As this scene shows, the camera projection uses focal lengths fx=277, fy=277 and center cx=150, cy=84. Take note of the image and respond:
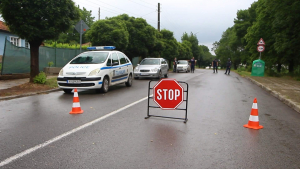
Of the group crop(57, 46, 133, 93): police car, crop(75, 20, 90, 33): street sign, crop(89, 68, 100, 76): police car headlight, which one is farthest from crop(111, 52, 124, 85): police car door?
crop(75, 20, 90, 33): street sign

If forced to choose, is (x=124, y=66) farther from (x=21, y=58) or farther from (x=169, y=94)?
(x=169, y=94)

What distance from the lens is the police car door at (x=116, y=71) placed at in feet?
40.5

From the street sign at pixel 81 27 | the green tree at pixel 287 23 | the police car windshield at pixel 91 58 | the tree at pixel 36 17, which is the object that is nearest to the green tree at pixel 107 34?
the street sign at pixel 81 27

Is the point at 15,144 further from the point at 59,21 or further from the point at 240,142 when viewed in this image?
the point at 59,21

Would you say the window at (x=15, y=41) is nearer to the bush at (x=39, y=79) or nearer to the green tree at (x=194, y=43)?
the bush at (x=39, y=79)

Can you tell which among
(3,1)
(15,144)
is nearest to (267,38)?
(3,1)

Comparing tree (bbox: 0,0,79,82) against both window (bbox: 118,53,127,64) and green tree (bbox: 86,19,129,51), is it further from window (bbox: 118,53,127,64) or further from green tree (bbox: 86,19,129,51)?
green tree (bbox: 86,19,129,51)

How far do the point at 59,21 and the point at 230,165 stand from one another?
10.6 m

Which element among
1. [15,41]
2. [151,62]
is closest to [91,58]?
[151,62]

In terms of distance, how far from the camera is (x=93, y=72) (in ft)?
35.9

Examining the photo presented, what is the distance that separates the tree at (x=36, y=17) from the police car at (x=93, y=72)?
1.79m

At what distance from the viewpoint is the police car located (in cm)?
1080

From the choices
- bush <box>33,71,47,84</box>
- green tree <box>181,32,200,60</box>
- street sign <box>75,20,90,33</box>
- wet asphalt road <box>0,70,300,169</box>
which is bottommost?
wet asphalt road <box>0,70,300,169</box>

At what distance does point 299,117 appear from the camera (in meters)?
7.56
